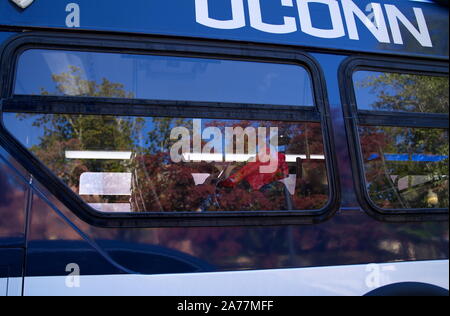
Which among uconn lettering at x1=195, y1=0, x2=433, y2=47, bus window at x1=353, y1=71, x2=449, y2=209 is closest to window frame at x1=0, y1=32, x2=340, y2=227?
uconn lettering at x1=195, y1=0, x2=433, y2=47

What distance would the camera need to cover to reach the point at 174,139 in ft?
7.16

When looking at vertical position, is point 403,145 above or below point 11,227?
above

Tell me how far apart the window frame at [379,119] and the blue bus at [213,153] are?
0.01 m

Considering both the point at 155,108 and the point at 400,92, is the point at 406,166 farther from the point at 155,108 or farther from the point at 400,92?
the point at 155,108

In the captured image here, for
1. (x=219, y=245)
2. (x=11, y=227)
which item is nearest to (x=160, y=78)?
(x=219, y=245)

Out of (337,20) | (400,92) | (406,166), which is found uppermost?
(337,20)

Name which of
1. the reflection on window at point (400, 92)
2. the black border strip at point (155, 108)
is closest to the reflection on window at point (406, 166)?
the reflection on window at point (400, 92)

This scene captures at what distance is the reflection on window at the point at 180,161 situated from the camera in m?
2.08

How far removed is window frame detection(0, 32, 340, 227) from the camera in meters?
2.04

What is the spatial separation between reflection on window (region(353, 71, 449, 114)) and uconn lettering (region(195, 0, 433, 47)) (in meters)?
0.25

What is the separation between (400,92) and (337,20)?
0.66 m

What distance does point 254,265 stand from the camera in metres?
2.14

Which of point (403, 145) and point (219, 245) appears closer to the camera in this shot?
point (219, 245)
